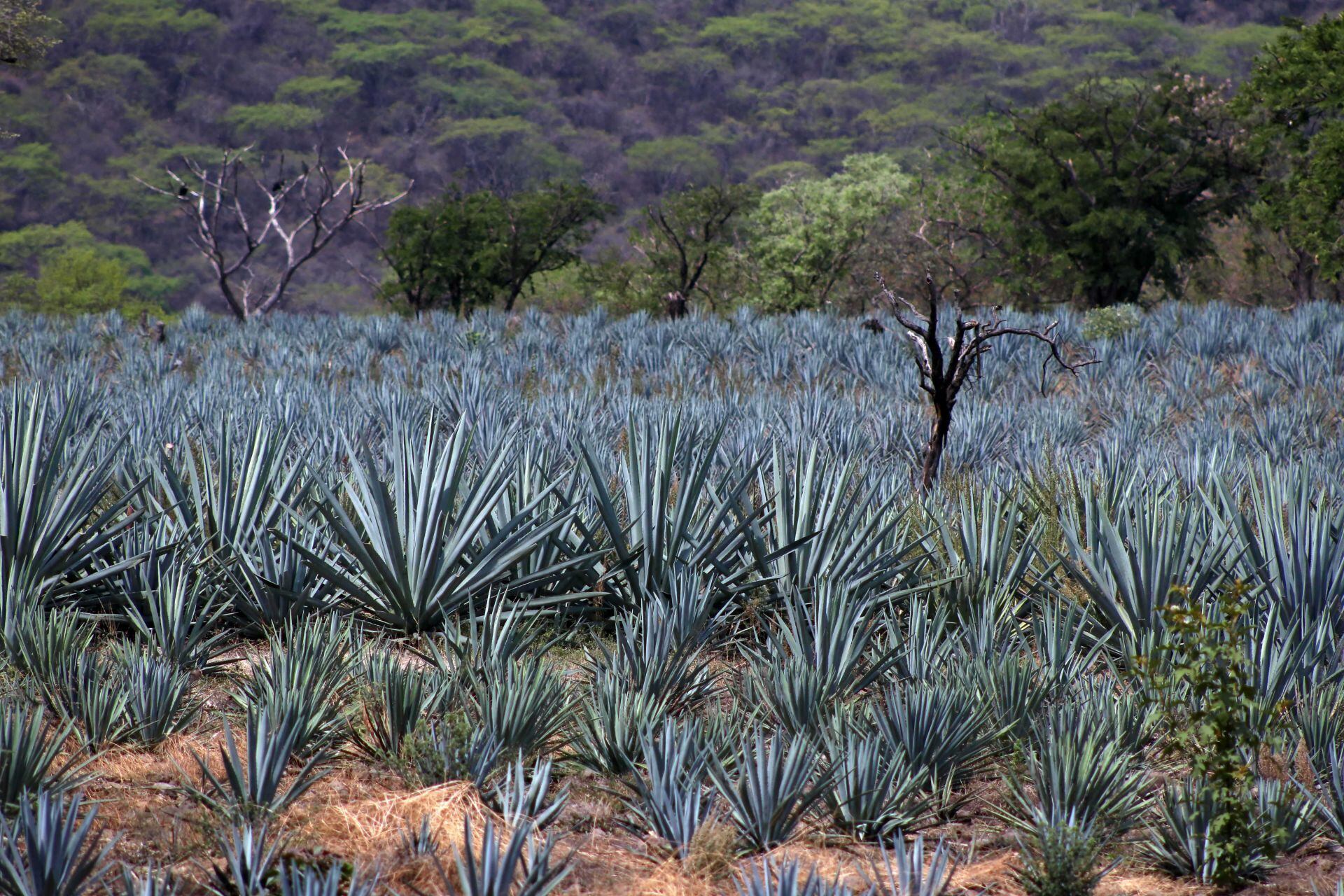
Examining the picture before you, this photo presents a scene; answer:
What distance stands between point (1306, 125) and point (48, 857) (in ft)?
73.7

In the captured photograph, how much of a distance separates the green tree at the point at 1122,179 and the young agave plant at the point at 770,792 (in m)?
21.9

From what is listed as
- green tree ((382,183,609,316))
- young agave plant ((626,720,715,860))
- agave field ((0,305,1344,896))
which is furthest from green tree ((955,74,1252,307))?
young agave plant ((626,720,715,860))

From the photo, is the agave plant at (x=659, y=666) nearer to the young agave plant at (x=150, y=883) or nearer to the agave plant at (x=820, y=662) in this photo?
the agave plant at (x=820, y=662)

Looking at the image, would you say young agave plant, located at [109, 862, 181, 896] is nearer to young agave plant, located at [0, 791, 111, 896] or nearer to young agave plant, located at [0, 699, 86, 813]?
young agave plant, located at [0, 791, 111, 896]

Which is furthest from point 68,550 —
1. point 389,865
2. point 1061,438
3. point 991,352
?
point 991,352

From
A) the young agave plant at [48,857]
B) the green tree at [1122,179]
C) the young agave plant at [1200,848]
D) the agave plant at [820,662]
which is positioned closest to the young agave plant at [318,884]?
the young agave plant at [48,857]

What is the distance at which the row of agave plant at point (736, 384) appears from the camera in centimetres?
675

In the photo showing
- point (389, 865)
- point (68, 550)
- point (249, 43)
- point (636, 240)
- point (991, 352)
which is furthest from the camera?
point (249, 43)

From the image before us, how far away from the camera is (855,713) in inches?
129

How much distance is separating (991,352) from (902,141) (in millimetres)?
74318

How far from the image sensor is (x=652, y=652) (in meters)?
3.47

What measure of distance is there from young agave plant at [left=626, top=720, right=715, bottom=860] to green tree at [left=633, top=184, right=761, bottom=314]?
2242 centimetres

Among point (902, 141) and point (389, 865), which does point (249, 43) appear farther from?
point (389, 865)

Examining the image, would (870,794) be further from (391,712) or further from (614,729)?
(391,712)
